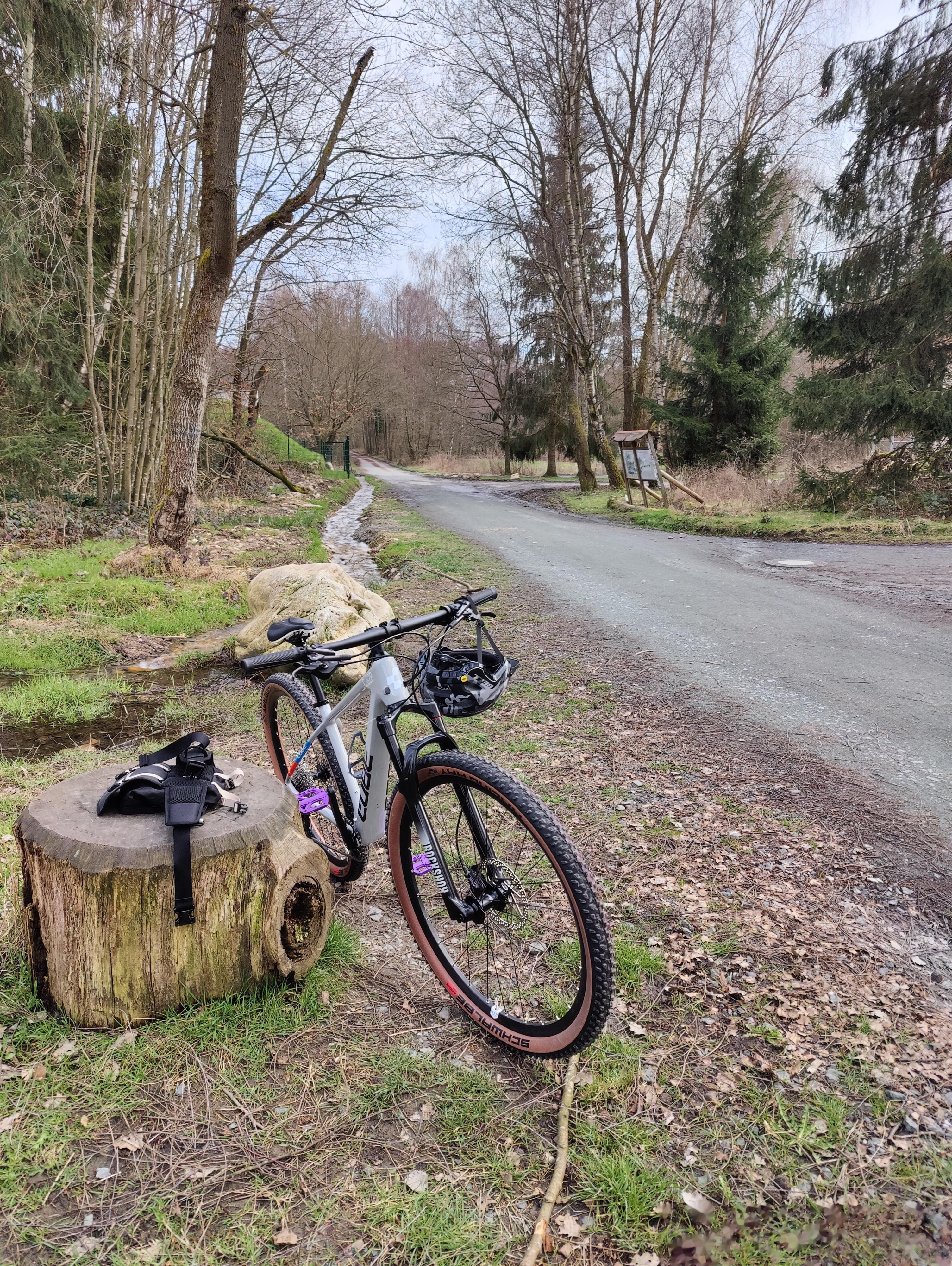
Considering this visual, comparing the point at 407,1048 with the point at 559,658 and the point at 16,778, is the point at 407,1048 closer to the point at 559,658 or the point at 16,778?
the point at 16,778

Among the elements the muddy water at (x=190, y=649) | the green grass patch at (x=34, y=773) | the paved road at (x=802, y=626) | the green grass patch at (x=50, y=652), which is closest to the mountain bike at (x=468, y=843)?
the green grass patch at (x=34, y=773)

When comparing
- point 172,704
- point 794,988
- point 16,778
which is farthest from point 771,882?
point 172,704

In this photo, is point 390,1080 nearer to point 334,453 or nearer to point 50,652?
point 50,652

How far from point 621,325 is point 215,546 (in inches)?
792

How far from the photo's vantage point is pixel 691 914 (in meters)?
2.93

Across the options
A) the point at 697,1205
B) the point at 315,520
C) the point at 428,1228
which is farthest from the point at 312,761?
the point at 315,520

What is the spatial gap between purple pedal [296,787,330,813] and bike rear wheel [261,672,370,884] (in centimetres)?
3

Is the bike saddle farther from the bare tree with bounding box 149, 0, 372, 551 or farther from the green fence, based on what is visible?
the green fence

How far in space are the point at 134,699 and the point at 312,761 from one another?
3.42 m

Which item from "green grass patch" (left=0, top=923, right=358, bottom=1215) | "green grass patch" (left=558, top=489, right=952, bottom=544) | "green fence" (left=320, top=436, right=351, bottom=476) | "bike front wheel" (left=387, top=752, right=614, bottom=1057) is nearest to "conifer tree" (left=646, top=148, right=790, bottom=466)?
"green grass patch" (left=558, top=489, right=952, bottom=544)

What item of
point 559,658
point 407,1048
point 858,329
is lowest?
point 407,1048

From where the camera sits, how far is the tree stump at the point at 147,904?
2.12 metres

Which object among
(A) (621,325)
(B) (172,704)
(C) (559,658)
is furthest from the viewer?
(A) (621,325)

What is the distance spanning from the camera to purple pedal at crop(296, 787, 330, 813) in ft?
9.92
